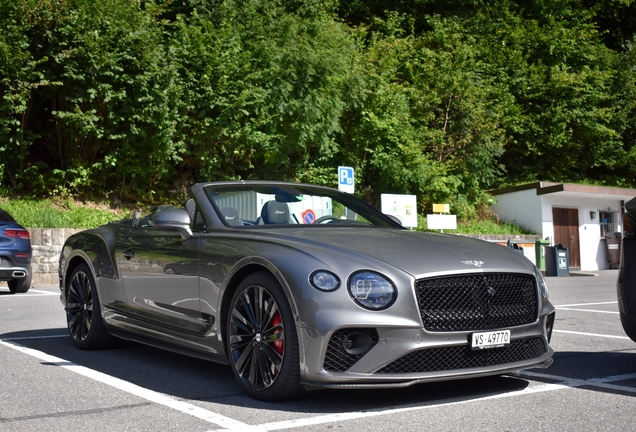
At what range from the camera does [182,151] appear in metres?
22.8

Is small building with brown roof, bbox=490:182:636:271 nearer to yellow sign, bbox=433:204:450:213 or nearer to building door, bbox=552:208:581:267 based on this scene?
building door, bbox=552:208:581:267

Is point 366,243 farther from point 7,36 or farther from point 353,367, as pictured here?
point 7,36

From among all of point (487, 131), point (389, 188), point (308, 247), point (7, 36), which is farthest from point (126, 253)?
point (487, 131)

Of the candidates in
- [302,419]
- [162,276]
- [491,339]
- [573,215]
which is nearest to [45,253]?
[162,276]

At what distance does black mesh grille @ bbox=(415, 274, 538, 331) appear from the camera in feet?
15.1

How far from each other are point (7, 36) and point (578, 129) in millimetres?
25447

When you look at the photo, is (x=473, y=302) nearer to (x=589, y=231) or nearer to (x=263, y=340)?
(x=263, y=340)

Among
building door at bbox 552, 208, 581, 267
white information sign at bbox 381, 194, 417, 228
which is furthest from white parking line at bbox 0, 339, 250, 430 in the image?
building door at bbox 552, 208, 581, 267

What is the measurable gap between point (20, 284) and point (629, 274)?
1219cm

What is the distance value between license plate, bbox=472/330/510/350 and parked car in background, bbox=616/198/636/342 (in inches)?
54.5

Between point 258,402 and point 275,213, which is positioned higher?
point 275,213

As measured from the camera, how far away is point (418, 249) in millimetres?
4984

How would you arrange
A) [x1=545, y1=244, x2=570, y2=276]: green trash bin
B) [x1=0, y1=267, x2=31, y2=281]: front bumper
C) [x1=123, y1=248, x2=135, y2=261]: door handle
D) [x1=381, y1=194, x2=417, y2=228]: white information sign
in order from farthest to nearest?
[x1=545, y1=244, x2=570, y2=276]: green trash bin < [x1=381, y1=194, x2=417, y2=228]: white information sign < [x1=0, y1=267, x2=31, y2=281]: front bumper < [x1=123, y1=248, x2=135, y2=261]: door handle

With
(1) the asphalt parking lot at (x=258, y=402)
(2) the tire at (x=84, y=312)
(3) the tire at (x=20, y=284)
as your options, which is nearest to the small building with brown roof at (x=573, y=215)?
(3) the tire at (x=20, y=284)
